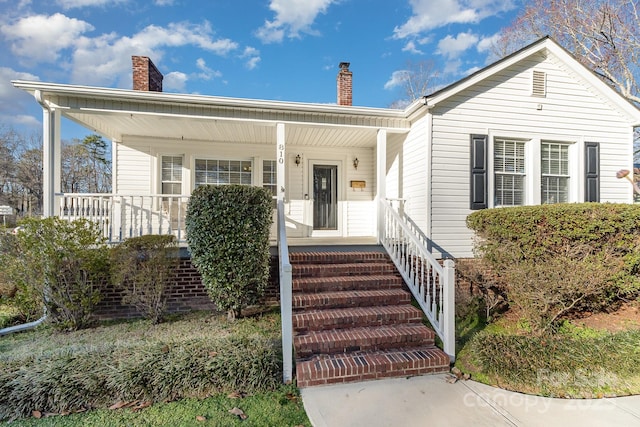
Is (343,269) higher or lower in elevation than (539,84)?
lower

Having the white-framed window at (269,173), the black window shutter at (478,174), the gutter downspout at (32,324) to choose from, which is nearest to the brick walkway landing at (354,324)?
the black window shutter at (478,174)

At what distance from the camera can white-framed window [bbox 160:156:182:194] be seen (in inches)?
273

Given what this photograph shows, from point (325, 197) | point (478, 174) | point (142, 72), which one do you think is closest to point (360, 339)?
point (478, 174)

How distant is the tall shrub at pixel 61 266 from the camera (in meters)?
4.18

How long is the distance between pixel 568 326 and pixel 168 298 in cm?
634

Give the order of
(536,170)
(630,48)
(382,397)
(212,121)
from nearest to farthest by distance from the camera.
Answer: (382,397) → (212,121) → (536,170) → (630,48)

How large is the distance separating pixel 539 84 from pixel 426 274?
4634 millimetres

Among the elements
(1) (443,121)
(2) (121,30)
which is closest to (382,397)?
(1) (443,121)

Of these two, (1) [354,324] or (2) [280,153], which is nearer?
(1) [354,324]

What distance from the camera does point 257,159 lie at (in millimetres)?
7270

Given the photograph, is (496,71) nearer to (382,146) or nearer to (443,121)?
(443,121)

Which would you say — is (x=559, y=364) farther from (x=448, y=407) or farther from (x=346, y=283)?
(x=346, y=283)

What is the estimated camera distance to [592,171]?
6023 mm

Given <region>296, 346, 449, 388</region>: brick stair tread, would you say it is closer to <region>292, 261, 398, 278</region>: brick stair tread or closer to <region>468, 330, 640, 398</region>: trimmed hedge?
<region>468, 330, 640, 398</region>: trimmed hedge
